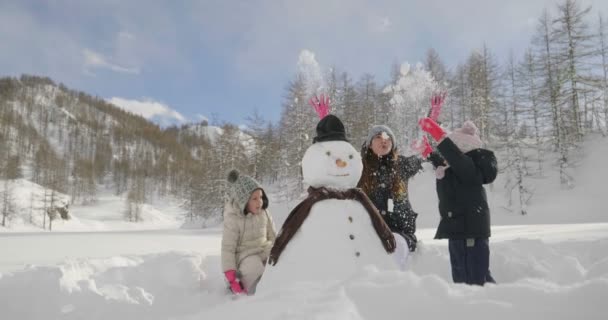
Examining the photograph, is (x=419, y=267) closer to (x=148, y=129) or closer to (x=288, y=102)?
(x=288, y=102)

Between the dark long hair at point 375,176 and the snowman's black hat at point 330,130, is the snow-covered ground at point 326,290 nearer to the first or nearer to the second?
the dark long hair at point 375,176

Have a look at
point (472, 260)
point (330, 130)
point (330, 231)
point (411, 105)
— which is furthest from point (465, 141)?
point (411, 105)

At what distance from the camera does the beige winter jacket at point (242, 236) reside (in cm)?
377

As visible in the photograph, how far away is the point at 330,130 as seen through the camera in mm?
3170

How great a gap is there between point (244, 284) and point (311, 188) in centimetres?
147

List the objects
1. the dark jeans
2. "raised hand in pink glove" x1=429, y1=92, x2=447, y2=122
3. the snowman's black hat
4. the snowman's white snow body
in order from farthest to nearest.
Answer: "raised hand in pink glove" x1=429, y1=92, x2=447, y2=122 < the snowman's black hat < the dark jeans < the snowman's white snow body

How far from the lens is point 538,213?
725 inches

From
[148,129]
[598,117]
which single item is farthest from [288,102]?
[148,129]

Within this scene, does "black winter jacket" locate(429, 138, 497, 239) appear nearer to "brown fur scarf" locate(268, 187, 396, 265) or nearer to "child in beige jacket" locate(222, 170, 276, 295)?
"brown fur scarf" locate(268, 187, 396, 265)

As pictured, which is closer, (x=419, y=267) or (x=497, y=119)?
(x=419, y=267)

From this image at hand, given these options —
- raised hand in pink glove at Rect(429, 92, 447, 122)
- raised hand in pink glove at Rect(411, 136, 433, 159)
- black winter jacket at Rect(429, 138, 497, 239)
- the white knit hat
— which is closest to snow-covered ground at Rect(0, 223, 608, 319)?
black winter jacket at Rect(429, 138, 497, 239)

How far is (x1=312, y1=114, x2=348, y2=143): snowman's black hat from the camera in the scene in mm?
3158

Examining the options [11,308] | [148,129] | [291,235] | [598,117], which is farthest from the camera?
[148,129]

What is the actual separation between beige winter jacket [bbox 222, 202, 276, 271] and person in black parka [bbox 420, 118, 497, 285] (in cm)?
194
